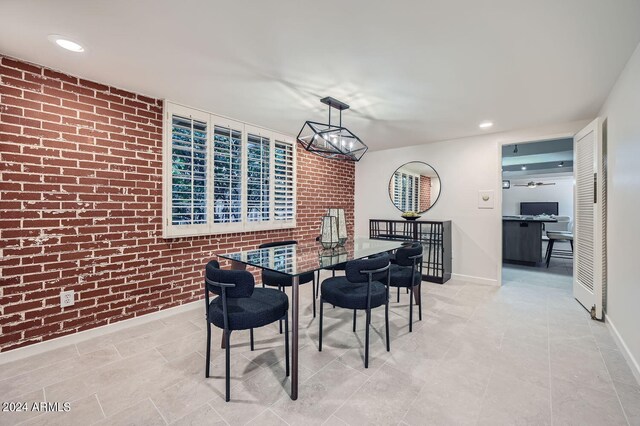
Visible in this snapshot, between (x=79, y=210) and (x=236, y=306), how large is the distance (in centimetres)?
177

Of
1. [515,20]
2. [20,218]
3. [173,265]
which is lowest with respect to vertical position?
[173,265]

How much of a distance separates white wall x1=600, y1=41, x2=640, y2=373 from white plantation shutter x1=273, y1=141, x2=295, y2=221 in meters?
3.61

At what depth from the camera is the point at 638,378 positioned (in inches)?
73.0

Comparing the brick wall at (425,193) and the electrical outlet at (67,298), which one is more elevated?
the brick wall at (425,193)

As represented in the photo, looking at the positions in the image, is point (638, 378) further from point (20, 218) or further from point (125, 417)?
point (20, 218)

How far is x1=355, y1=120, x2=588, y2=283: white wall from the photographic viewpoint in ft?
13.6

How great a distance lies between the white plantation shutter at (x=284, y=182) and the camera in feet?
13.6

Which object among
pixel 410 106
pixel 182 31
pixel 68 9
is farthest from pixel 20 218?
pixel 410 106

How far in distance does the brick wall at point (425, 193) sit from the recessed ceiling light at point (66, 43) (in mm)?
4673

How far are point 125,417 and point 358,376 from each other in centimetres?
142

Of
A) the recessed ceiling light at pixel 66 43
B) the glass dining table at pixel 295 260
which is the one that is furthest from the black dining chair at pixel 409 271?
the recessed ceiling light at pixel 66 43

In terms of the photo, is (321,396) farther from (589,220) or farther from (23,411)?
(589,220)

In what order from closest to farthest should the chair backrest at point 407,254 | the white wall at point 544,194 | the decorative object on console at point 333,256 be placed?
1. the decorative object on console at point 333,256
2. the chair backrest at point 407,254
3. the white wall at point 544,194

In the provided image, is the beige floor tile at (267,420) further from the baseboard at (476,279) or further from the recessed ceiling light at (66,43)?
the baseboard at (476,279)
